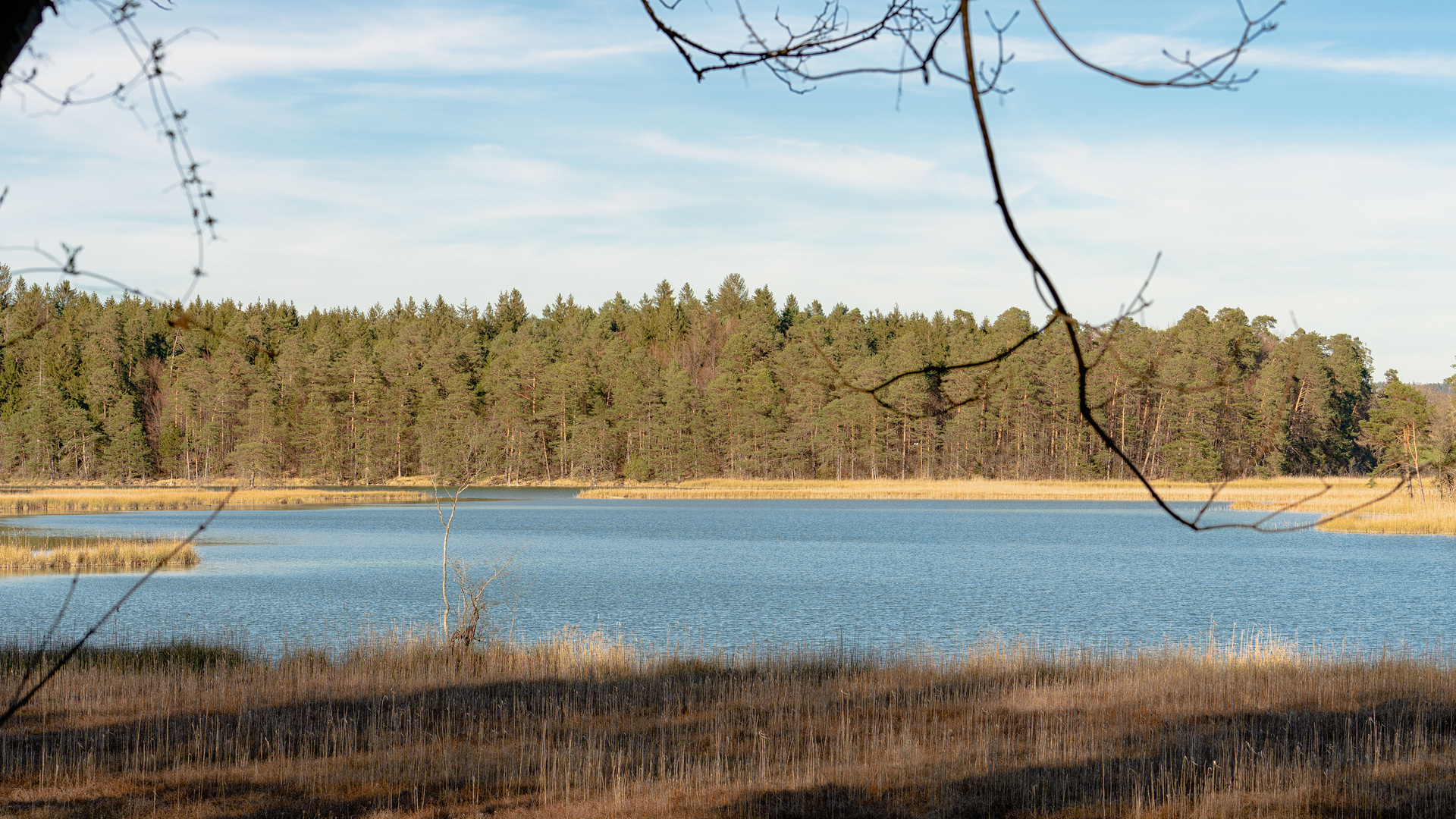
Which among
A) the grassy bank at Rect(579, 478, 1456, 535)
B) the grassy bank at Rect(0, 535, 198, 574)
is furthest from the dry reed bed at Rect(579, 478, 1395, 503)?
the grassy bank at Rect(0, 535, 198, 574)

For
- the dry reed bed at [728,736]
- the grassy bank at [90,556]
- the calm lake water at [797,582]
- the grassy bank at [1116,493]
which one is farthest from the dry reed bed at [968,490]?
the dry reed bed at [728,736]

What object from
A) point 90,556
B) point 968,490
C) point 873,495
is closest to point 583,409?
point 873,495

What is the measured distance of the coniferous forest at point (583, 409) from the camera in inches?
3565

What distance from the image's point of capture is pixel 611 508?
73.9m

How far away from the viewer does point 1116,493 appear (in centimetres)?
7881

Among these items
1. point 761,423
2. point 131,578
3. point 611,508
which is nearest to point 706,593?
point 131,578

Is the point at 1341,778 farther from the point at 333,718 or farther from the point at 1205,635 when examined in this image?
the point at 1205,635

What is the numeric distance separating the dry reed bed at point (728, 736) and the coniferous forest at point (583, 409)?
227 ft

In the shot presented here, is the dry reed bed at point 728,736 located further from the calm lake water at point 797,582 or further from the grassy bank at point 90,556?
the grassy bank at point 90,556

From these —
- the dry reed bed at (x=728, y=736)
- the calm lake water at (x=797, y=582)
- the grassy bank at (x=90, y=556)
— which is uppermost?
the dry reed bed at (x=728, y=736)

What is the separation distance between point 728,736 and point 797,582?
21884 mm

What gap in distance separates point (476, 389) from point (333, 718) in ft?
373

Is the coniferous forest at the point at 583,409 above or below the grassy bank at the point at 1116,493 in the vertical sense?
above

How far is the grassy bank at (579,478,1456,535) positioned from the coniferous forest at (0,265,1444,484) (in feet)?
15.0
